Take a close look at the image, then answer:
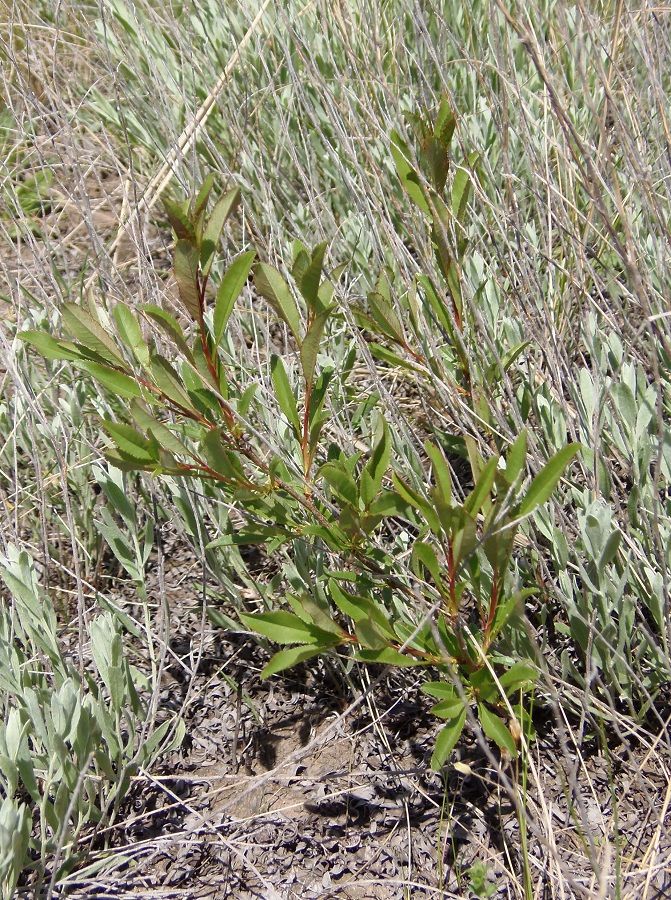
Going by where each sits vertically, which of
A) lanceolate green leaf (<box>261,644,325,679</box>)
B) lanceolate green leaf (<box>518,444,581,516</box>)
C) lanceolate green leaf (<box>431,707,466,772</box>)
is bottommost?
lanceolate green leaf (<box>431,707,466,772</box>)

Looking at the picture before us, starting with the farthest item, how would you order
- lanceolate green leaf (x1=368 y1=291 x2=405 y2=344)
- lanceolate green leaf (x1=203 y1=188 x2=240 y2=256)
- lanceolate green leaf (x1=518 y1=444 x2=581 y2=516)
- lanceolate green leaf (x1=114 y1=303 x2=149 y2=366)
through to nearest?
lanceolate green leaf (x1=368 y1=291 x2=405 y2=344)
lanceolate green leaf (x1=114 y1=303 x2=149 y2=366)
lanceolate green leaf (x1=203 y1=188 x2=240 y2=256)
lanceolate green leaf (x1=518 y1=444 x2=581 y2=516)

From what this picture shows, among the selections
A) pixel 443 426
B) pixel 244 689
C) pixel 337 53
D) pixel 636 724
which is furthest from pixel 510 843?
pixel 337 53

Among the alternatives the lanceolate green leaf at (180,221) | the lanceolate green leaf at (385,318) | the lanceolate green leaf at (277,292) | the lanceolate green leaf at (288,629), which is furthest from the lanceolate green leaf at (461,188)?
the lanceolate green leaf at (288,629)

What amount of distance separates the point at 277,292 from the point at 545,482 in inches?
18.5

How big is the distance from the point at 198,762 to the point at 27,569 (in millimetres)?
480

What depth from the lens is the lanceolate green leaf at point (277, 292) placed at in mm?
1185

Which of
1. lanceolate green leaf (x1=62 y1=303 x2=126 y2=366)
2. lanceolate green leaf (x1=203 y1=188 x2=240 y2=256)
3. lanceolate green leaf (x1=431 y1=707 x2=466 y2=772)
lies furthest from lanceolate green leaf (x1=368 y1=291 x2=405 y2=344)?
lanceolate green leaf (x1=431 y1=707 x2=466 y2=772)

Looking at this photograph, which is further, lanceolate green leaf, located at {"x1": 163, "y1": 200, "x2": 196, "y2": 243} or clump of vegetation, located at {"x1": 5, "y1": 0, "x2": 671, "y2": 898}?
clump of vegetation, located at {"x1": 5, "y1": 0, "x2": 671, "y2": 898}

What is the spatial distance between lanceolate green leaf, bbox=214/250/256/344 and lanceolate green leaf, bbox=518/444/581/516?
1.59 feet

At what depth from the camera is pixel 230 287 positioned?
1189 mm

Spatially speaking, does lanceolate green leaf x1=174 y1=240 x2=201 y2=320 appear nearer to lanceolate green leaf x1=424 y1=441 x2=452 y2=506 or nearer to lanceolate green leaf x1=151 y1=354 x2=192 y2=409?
lanceolate green leaf x1=151 y1=354 x2=192 y2=409

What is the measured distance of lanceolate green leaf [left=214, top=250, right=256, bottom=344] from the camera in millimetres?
1164

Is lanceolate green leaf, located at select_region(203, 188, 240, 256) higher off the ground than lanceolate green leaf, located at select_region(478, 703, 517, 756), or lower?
higher

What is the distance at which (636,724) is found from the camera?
136 centimetres
